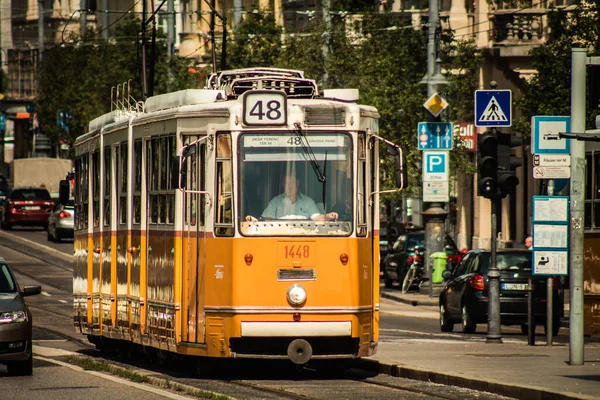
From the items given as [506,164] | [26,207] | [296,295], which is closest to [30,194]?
[26,207]

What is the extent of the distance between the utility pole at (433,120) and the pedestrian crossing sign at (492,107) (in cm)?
1506

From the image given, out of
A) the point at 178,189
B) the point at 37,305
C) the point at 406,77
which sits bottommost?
the point at 37,305

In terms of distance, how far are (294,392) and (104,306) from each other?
635 cm

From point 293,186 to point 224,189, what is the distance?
75cm

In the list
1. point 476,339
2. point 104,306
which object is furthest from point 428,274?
point 104,306

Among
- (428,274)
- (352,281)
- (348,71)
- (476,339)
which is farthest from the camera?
(348,71)

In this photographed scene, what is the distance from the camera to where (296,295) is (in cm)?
1758

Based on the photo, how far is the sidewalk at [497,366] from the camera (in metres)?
15.9

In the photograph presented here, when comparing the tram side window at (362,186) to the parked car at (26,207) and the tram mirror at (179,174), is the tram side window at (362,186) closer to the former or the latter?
the tram mirror at (179,174)

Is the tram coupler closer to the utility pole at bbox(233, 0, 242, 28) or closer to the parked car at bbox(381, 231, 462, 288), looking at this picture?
the parked car at bbox(381, 231, 462, 288)

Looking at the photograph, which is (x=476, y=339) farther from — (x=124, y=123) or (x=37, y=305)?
(x=37, y=305)

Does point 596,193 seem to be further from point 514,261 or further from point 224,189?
point 514,261

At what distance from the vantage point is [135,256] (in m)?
20.5

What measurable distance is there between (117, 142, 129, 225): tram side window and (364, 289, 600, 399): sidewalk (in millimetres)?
3634
